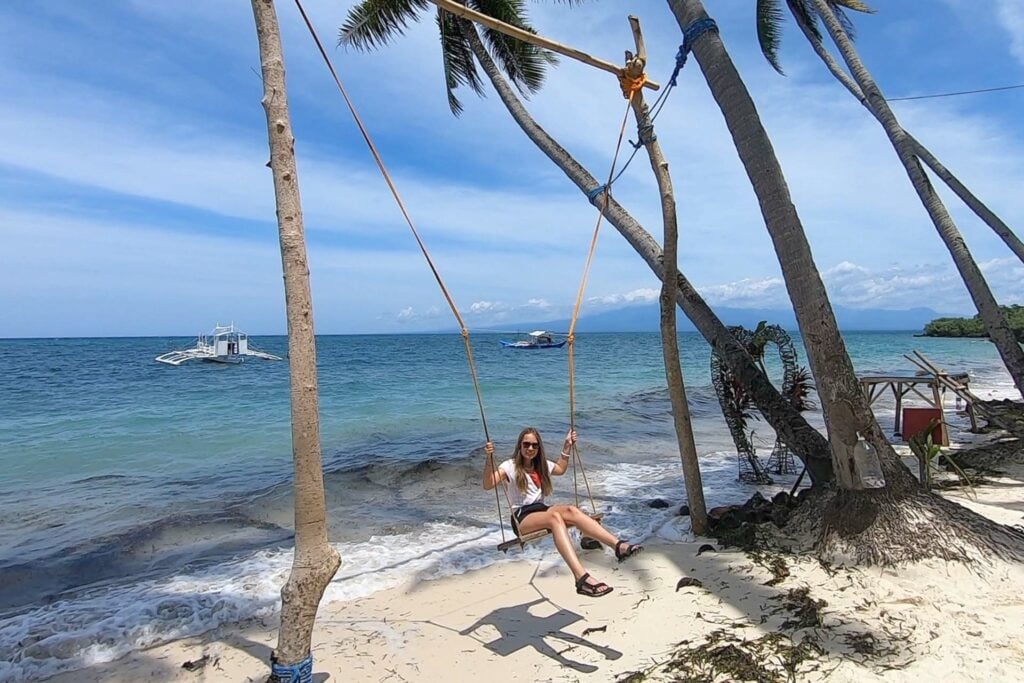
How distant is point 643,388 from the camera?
24109mm

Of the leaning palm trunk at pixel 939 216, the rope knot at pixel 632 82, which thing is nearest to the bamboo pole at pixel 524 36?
the rope knot at pixel 632 82

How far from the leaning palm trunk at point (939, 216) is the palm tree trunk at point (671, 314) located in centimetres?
471

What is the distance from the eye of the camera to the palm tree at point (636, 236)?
5.75 meters

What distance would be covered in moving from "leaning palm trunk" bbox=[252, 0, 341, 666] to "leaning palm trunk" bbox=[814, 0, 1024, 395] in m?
8.21

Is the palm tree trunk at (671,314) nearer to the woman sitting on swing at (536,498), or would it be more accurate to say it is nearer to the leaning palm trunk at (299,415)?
the woman sitting on swing at (536,498)

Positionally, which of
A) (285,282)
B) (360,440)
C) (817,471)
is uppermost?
(285,282)

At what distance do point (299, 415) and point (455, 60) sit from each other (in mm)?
8783

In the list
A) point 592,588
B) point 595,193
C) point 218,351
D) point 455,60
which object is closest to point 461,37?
point 455,60

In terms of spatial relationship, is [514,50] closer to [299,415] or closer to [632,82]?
[632,82]

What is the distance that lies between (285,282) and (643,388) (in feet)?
71.6

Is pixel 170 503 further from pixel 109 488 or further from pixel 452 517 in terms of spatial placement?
pixel 452 517

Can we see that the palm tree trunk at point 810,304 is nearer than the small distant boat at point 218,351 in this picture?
Yes

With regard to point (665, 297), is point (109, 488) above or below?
below

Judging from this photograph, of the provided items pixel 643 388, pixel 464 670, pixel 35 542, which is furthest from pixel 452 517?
pixel 643 388
